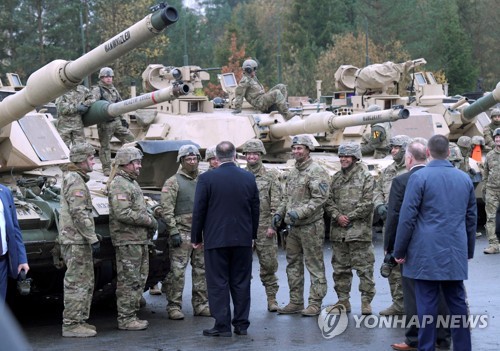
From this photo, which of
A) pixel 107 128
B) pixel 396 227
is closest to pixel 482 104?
pixel 107 128

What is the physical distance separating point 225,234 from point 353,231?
1.49 metres

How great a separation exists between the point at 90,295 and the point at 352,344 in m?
2.47

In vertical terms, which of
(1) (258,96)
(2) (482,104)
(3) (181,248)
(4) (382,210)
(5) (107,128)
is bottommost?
(3) (181,248)

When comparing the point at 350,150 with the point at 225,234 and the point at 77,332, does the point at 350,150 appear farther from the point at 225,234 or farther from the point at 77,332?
the point at 77,332

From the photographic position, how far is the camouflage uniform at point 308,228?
10438mm

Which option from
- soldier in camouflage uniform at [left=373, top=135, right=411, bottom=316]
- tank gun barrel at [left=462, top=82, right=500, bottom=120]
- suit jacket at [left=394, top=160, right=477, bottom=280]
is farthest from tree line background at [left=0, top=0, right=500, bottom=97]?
suit jacket at [left=394, top=160, right=477, bottom=280]

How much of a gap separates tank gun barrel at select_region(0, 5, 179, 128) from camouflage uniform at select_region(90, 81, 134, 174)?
5010mm

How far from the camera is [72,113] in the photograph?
1343cm

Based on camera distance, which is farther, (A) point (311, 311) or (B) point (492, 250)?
(B) point (492, 250)

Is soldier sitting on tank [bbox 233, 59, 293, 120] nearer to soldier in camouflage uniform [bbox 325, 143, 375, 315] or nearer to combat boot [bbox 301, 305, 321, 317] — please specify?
soldier in camouflage uniform [bbox 325, 143, 375, 315]

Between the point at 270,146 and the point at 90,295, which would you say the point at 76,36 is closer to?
the point at 270,146

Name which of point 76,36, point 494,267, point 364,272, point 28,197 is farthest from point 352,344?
point 76,36

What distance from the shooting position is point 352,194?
34.3 feet

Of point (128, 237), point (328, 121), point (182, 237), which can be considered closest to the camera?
point (128, 237)
